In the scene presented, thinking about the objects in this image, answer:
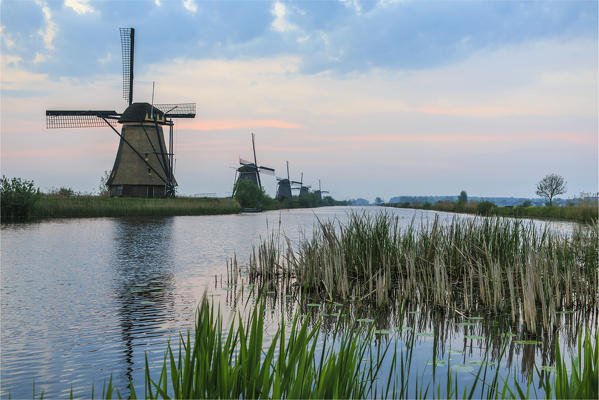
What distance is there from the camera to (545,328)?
6383 millimetres

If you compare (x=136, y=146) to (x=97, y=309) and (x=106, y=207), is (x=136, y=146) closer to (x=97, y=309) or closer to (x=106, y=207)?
(x=106, y=207)

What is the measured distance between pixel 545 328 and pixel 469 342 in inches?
46.9

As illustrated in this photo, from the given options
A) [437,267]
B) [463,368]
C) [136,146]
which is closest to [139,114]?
[136,146]

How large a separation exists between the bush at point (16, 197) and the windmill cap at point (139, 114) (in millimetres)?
10197

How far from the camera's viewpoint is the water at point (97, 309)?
17.3 feet

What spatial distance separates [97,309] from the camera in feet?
27.1

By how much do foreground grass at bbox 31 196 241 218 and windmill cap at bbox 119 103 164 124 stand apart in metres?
6.86

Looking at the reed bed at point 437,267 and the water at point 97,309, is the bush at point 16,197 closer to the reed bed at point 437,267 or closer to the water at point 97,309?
the water at point 97,309

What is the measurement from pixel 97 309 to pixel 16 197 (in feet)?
94.7

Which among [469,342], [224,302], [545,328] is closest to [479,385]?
[469,342]

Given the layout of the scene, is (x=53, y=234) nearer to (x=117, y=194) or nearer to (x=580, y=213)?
(x=117, y=194)

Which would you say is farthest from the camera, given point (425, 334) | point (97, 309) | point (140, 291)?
point (140, 291)

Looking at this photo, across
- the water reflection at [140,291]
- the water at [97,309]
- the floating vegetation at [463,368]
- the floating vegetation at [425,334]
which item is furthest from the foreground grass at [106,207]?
the floating vegetation at [463,368]

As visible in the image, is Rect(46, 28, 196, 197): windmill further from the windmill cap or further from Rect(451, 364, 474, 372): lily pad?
Rect(451, 364, 474, 372): lily pad
